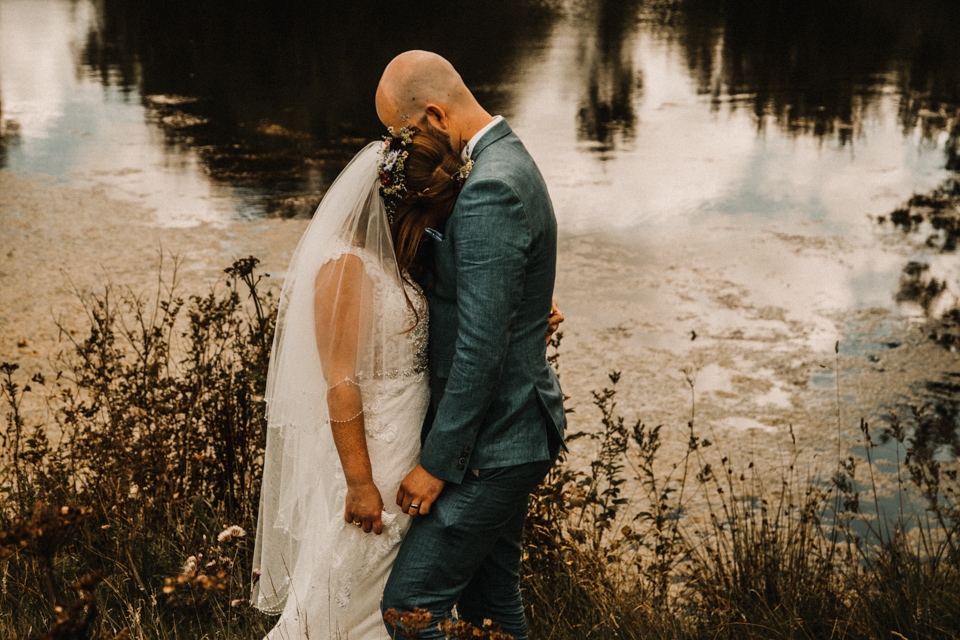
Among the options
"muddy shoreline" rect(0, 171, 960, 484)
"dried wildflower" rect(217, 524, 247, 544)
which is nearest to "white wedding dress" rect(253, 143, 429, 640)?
"dried wildflower" rect(217, 524, 247, 544)

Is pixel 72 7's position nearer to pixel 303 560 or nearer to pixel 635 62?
pixel 635 62

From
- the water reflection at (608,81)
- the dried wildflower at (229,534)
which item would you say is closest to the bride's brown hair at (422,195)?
the dried wildflower at (229,534)

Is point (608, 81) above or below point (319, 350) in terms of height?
above

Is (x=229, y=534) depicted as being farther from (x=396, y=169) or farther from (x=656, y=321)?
(x=656, y=321)

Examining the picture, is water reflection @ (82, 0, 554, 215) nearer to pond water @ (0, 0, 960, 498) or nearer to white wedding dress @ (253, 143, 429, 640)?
pond water @ (0, 0, 960, 498)

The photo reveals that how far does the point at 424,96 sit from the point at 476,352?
66 cm

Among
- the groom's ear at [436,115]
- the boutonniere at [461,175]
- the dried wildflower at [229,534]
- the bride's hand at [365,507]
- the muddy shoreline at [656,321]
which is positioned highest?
the groom's ear at [436,115]

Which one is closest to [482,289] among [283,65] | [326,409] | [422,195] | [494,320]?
[494,320]

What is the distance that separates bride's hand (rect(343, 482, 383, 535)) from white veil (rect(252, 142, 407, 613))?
0.31 feet

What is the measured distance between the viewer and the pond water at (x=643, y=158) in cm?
610

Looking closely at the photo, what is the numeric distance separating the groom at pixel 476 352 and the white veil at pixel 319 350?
168 mm

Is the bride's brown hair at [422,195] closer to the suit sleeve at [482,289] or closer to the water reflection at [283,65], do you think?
the suit sleeve at [482,289]

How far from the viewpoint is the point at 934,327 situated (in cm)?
649

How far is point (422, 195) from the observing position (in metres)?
2.39
